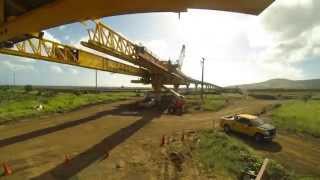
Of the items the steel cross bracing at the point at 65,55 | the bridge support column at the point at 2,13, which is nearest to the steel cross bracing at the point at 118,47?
the steel cross bracing at the point at 65,55

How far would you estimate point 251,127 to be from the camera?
2411 cm

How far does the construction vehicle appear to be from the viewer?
75.6ft

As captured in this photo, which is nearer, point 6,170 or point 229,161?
point 6,170

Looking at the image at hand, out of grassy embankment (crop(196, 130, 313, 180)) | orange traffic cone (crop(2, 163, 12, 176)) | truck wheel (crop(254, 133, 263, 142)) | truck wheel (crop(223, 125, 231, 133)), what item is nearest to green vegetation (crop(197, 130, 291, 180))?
grassy embankment (crop(196, 130, 313, 180))

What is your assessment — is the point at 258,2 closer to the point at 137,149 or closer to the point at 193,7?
the point at 193,7

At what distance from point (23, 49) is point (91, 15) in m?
19.4

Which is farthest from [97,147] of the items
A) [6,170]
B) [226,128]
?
[226,128]

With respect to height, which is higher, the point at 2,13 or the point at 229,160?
the point at 2,13

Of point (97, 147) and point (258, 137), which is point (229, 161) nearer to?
point (258, 137)

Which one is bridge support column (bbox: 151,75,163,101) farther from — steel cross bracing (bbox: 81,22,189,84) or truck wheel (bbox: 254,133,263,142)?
truck wheel (bbox: 254,133,263,142)

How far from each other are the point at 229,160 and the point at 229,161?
0.16 meters

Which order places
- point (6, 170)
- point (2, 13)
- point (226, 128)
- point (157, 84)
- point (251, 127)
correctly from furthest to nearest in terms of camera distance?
point (157, 84) < point (226, 128) < point (251, 127) < point (6, 170) < point (2, 13)

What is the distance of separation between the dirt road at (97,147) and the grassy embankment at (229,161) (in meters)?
1.98

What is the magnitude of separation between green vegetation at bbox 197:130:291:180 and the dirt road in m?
2.08
